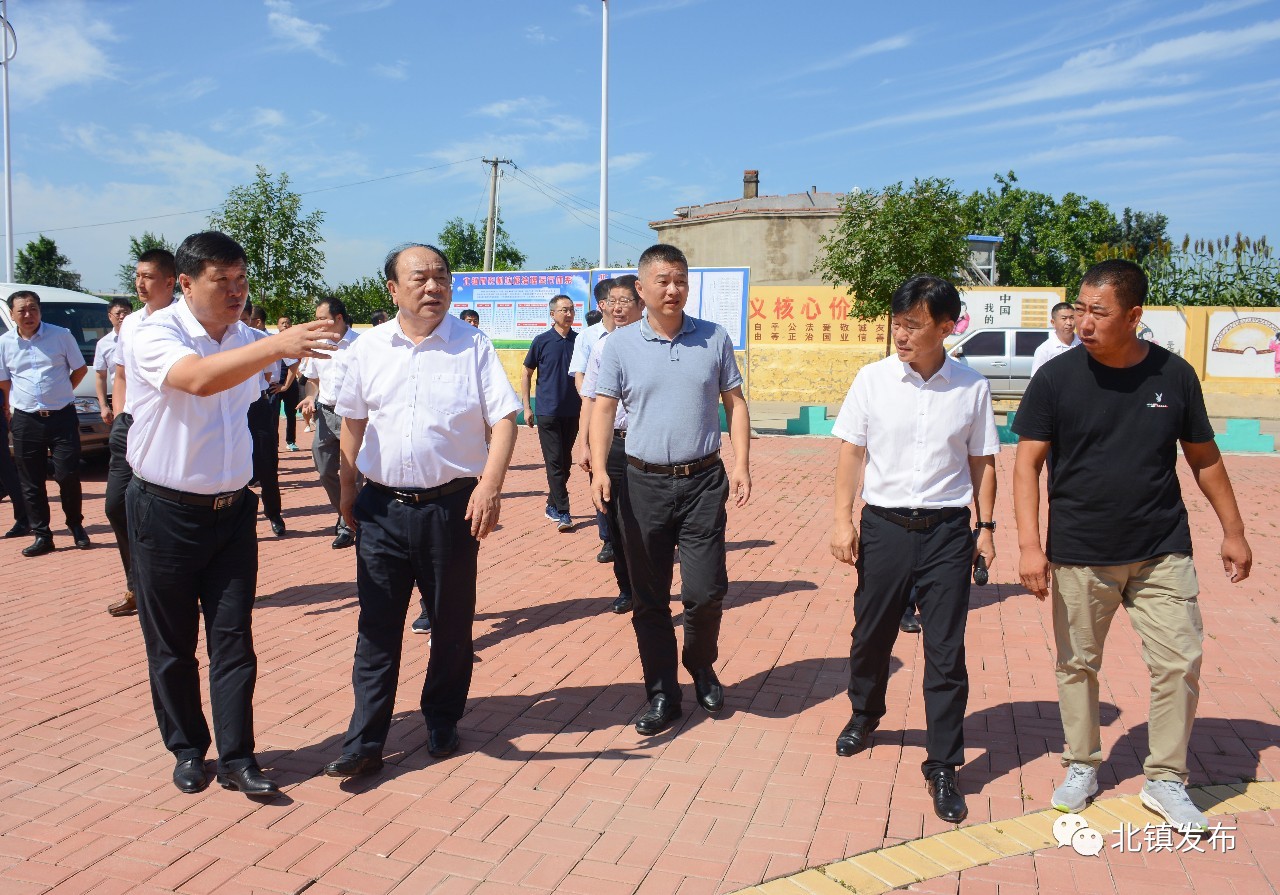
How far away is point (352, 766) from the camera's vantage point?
374 cm

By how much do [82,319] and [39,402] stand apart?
631 cm

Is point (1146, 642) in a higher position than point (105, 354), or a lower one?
lower

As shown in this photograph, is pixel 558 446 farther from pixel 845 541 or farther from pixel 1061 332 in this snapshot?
pixel 845 541

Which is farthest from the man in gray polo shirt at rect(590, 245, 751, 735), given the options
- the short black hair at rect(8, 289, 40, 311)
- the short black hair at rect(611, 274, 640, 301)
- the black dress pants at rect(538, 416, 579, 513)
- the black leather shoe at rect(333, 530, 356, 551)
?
the short black hair at rect(8, 289, 40, 311)

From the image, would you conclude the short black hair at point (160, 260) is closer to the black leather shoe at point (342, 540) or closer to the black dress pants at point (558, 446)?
the black leather shoe at point (342, 540)

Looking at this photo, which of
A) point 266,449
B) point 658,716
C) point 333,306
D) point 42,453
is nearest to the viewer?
point 658,716

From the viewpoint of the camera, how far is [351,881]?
3.12 metres

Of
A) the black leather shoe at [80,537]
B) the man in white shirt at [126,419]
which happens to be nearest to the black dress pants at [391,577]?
the man in white shirt at [126,419]

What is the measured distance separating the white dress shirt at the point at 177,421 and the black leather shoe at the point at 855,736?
8.43ft

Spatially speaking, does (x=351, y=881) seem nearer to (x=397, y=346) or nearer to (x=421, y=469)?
(x=421, y=469)

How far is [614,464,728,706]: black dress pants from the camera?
13.8 feet

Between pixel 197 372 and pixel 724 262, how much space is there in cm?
3273

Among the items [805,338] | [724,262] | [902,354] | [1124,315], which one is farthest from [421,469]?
[724,262]

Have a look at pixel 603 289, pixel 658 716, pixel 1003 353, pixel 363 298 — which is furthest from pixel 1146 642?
pixel 363 298
